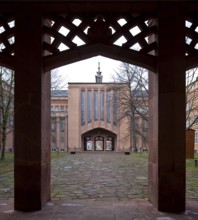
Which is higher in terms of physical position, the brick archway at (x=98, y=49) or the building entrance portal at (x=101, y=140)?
the brick archway at (x=98, y=49)

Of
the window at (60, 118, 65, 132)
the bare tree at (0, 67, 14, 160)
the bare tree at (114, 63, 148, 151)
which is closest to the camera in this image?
the bare tree at (0, 67, 14, 160)

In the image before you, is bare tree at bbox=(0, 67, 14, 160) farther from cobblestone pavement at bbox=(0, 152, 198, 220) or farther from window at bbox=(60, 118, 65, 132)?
window at bbox=(60, 118, 65, 132)

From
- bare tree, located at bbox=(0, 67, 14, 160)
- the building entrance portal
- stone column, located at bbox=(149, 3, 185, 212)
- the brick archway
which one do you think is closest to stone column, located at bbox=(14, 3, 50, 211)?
the brick archway

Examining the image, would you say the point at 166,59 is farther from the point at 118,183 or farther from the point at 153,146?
the point at 118,183

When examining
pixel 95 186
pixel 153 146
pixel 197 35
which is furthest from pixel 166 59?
pixel 95 186

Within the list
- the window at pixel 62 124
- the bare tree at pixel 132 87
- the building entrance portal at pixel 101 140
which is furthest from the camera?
the window at pixel 62 124

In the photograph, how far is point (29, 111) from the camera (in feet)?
19.2

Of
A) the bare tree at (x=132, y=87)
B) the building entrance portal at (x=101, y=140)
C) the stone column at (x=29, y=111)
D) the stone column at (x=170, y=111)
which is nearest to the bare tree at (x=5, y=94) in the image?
the bare tree at (x=132, y=87)

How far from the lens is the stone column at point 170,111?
5801 millimetres

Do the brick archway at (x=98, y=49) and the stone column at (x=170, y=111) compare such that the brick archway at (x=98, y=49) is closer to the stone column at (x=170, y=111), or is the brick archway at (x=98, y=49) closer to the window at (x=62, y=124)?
the stone column at (x=170, y=111)

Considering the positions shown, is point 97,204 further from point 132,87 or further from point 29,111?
point 132,87

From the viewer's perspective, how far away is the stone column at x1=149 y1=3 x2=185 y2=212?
580cm

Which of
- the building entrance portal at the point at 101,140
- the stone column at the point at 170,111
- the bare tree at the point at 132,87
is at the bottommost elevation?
the building entrance portal at the point at 101,140

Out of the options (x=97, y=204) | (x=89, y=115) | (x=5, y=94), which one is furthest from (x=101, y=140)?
(x=97, y=204)
